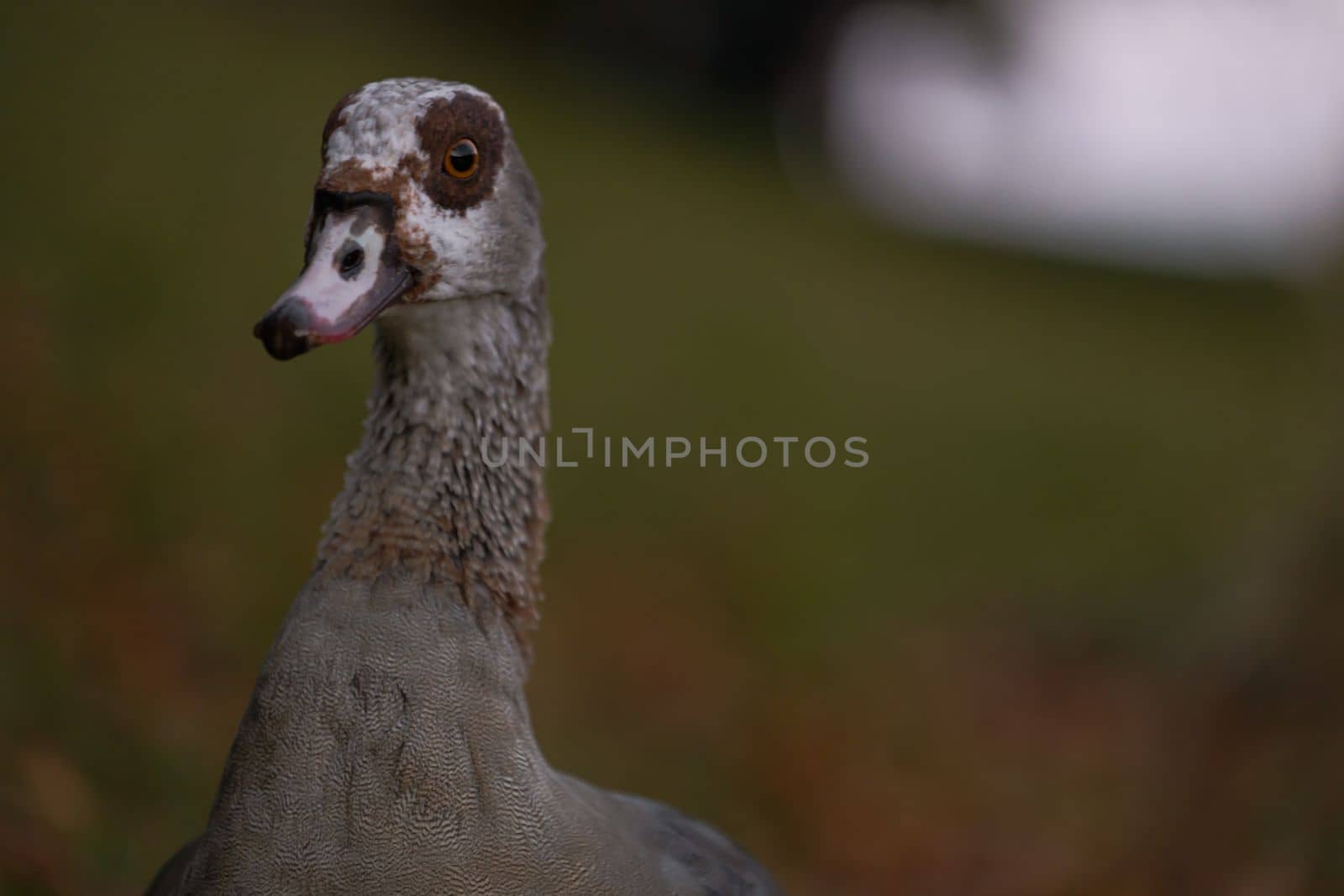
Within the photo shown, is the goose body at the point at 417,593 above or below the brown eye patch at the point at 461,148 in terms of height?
below

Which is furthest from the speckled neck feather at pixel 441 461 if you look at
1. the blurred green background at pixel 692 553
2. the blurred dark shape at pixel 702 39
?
the blurred dark shape at pixel 702 39

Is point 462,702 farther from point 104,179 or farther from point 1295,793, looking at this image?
point 104,179

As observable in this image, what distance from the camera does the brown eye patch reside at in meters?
2.02

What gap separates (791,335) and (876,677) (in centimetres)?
399

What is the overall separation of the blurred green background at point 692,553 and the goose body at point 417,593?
164cm

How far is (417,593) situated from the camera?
84.0 inches

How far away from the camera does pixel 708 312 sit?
9141 mm

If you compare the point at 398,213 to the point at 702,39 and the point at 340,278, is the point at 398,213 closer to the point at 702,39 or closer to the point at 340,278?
the point at 340,278

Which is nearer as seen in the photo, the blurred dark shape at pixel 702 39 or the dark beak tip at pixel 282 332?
the dark beak tip at pixel 282 332

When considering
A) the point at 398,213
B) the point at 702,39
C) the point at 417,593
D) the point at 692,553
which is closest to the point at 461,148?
the point at 398,213

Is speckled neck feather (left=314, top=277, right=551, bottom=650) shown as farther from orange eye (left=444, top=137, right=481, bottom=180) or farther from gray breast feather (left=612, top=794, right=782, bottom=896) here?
gray breast feather (left=612, top=794, right=782, bottom=896)

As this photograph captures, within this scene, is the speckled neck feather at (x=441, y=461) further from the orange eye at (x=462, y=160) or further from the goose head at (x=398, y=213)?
the orange eye at (x=462, y=160)

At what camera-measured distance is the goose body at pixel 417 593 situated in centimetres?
195

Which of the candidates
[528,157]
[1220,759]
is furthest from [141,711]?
[528,157]
